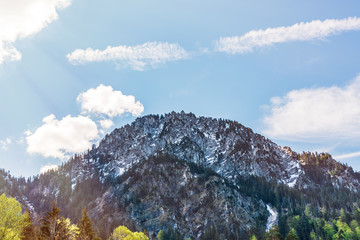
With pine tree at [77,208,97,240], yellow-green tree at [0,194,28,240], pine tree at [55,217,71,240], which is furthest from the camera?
pine tree at [77,208,97,240]

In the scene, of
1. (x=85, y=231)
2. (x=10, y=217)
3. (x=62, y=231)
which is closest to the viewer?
(x=10, y=217)

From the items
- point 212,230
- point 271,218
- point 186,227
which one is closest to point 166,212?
point 186,227

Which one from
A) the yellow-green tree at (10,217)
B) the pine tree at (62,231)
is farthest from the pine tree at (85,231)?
the yellow-green tree at (10,217)

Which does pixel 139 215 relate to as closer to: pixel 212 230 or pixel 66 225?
pixel 212 230

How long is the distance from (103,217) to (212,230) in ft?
268

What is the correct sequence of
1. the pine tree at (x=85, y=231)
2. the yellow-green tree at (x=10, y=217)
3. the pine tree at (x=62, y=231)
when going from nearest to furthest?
the yellow-green tree at (x=10, y=217) → the pine tree at (x=62, y=231) → the pine tree at (x=85, y=231)

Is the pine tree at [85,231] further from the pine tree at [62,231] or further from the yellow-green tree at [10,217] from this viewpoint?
the yellow-green tree at [10,217]

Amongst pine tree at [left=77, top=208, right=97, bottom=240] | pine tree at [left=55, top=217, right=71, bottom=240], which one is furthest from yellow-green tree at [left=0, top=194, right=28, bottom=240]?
pine tree at [left=77, top=208, right=97, bottom=240]

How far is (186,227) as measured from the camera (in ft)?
605

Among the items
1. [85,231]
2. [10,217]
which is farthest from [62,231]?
[10,217]

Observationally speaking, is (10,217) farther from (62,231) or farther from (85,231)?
(85,231)

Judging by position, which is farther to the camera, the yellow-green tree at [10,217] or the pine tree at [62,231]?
the pine tree at [62,231]

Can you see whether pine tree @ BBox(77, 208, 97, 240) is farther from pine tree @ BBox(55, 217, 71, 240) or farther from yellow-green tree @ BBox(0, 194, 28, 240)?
yellow-green tree @ BBox(0, 194, 28, 240)

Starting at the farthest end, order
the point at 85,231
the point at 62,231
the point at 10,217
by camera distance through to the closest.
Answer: the point at 85,231 < the point at 62,231 < the point at 10,217
